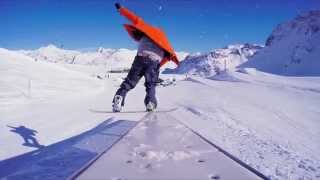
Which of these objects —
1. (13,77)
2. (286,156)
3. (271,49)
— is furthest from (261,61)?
(286,156)

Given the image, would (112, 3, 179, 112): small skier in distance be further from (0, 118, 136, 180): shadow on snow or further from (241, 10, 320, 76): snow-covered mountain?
(241, 10, 320, 76): snow-covered mountain

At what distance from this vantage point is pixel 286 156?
525 centimetres

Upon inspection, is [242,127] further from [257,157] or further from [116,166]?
[116,166]

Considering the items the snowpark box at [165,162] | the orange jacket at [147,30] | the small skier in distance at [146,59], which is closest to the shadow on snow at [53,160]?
the snowpark box at [165,162]

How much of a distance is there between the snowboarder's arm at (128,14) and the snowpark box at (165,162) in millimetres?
3768

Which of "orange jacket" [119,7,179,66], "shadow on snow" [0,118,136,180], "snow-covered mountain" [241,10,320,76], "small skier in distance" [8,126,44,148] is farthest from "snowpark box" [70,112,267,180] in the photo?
"snow-covered mountain" [241,10,320,76]

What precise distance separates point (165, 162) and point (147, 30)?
15.4 feet

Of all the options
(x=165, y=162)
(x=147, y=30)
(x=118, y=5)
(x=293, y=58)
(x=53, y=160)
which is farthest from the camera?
(x=293, y=58)

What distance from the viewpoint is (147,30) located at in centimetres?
684

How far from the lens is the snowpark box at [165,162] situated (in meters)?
2.10

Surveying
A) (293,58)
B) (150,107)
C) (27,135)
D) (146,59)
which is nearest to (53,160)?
(27,135)

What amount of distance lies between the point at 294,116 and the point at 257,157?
6109mm

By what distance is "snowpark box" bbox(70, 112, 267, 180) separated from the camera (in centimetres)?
210

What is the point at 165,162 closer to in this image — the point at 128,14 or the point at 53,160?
the point at 53,160
